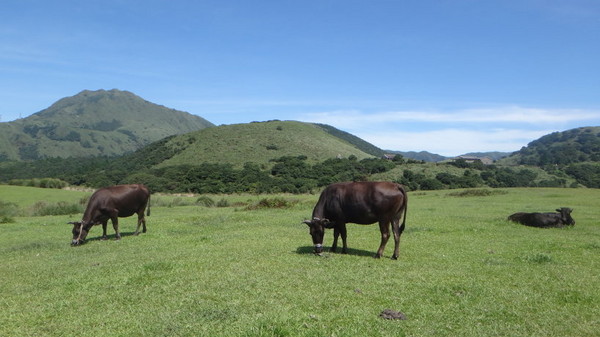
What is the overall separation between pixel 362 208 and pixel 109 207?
12808 millimetres

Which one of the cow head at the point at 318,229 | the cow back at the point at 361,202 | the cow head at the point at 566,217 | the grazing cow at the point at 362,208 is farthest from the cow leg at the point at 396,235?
the cow head at the point at 566,217

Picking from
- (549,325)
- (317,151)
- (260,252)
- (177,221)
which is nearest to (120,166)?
(317,151)

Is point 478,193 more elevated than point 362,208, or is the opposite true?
point 362,208

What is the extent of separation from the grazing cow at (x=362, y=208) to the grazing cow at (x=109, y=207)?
10903 millimetres

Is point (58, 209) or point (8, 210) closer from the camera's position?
point (8, 210)

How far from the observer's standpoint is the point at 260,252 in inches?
585

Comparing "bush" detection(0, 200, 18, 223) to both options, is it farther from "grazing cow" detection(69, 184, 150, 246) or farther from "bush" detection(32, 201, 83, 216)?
"grazing cow" detection(69, 184, 150, 246)

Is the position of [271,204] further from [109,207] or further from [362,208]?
[362,208]

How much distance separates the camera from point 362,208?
566 inches

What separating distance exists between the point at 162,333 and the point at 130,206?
49.2 feet

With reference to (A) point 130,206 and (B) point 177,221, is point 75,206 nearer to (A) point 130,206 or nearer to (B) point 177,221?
(B) point 177,221

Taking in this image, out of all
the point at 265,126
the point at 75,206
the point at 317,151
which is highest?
the point at 265,126

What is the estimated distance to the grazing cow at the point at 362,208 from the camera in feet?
46.3

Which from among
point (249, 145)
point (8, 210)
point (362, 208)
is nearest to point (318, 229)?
point (362, 208)
